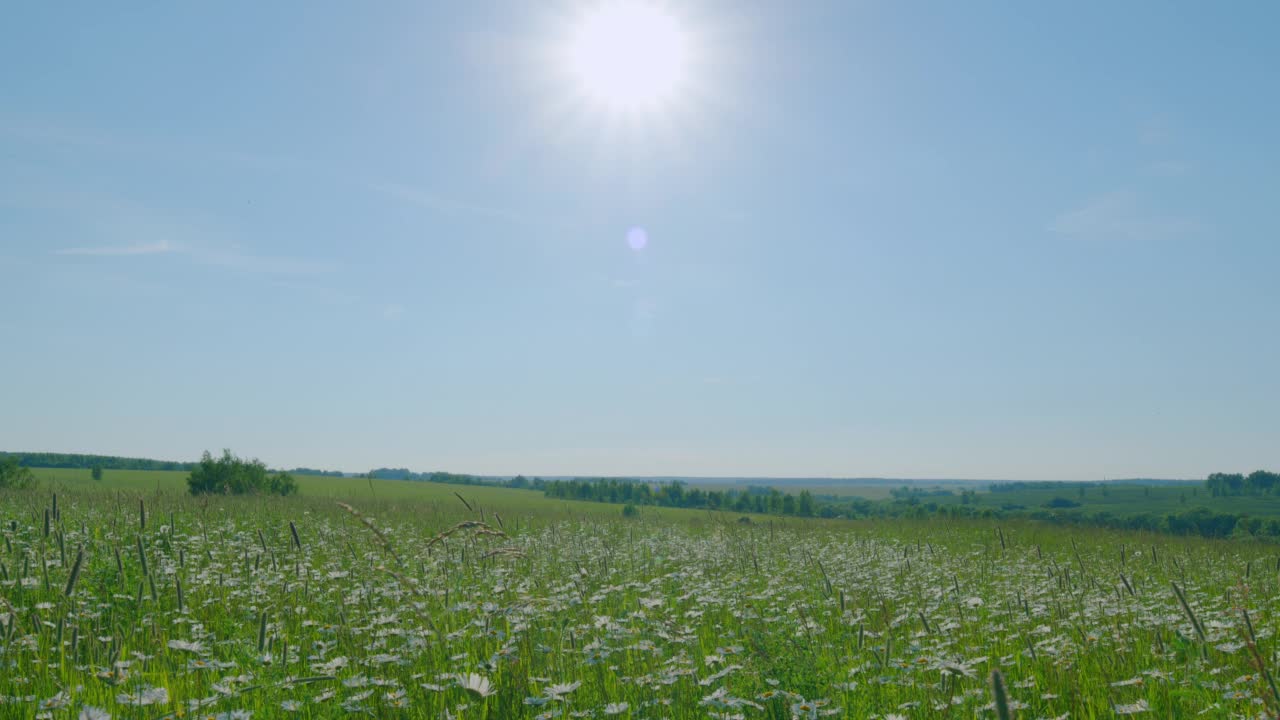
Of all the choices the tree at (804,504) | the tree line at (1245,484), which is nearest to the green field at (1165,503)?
the tree line at (1245,484)

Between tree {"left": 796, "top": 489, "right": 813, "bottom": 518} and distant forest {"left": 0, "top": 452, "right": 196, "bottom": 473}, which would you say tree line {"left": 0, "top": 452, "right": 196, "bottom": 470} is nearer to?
distant forest {"left": 0, "top": 452, "right": 196, "bottom": 473}

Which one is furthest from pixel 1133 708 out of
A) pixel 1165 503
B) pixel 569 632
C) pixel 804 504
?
pixel 1165 503

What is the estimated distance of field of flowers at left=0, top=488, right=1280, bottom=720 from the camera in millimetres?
4664

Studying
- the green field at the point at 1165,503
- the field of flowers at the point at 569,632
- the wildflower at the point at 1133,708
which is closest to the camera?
the wildflower at the point at 1133,708

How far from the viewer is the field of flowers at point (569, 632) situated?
4.66 metres

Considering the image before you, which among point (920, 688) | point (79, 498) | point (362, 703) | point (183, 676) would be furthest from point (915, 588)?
point (79, 498)

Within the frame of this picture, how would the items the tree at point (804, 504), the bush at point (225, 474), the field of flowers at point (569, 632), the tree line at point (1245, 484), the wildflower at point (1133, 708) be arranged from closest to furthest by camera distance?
the wildflower at point (1133, 708), the field of flowers at point (569, 632), the bush at point (225, 474), the tree at point (804, 504), the tree line at point (1245, 484)

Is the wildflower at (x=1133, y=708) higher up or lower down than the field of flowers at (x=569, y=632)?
higher up

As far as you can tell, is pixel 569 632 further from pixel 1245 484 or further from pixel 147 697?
pixel 1245 484

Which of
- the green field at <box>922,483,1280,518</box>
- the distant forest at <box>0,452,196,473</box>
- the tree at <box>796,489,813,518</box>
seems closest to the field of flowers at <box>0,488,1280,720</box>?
the green field at <box>922,483,1280,518</box>

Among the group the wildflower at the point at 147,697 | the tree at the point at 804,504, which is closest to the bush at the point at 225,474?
the wildflower at the point at 147,697

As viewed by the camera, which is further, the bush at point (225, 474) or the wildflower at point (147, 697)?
the bush at point (225, 474)

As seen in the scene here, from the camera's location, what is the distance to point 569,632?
643 centimetres

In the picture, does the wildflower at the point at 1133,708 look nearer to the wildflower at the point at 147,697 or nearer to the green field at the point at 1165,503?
the wildflower at the point at 147,697
